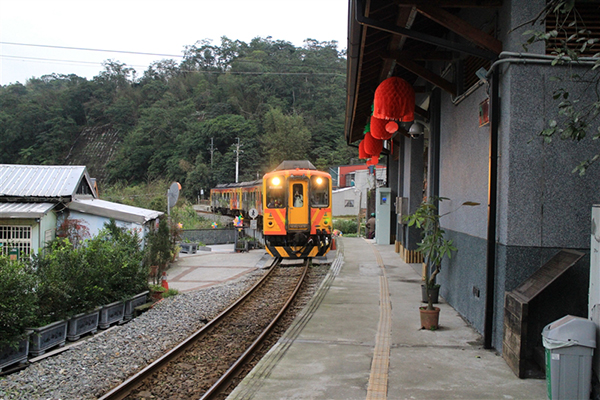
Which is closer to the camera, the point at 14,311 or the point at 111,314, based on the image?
the point at 14,311


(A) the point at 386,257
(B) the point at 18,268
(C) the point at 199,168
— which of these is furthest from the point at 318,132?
(B) the point at 18,268

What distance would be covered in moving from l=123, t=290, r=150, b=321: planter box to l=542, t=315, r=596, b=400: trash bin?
23.7ft

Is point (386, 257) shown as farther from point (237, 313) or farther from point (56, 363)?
point (56, 363)

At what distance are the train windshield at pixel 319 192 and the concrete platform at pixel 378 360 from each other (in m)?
5.85

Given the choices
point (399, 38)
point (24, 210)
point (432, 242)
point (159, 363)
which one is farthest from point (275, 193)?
point (159, 363)

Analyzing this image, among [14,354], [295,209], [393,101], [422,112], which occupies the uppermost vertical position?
[422,112]

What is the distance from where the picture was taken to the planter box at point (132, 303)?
9.04 meters

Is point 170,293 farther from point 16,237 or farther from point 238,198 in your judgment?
point 238,198

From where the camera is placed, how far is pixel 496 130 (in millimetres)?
5531

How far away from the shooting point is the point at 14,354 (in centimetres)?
626

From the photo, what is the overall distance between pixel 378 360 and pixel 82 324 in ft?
15.7

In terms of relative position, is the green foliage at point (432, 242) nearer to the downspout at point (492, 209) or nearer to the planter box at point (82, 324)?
the downspout at point (492, 209)

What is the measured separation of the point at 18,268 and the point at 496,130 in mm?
6336

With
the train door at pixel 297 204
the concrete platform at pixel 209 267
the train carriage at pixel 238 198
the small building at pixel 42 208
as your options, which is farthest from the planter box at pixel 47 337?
the train carriage at pixel 238 198
